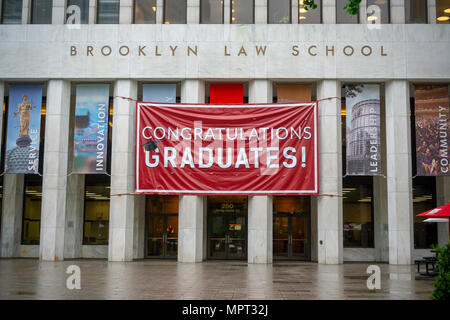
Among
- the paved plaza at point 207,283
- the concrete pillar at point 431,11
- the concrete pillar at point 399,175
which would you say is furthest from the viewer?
the concrete pillar at point 431,11

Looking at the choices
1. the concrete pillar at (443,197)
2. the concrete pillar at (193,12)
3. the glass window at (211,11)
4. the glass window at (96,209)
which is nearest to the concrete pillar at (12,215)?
the glass window at (96,209)

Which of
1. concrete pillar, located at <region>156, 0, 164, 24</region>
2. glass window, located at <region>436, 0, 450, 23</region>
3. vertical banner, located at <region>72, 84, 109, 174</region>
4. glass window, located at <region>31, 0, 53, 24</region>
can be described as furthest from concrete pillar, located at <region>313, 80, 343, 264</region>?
glass window, located at <region>31, 0, 53, 24</region>

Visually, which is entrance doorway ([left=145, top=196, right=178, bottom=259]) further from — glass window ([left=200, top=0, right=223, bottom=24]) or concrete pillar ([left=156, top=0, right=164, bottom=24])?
glass window ([left=200, top=0, right=223, bottom=24])

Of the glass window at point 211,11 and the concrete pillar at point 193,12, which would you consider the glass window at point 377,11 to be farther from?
the concrete pillar at point 193,12

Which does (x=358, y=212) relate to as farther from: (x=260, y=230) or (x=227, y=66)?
(x=227, y=66)

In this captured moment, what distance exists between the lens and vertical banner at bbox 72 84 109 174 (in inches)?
1066

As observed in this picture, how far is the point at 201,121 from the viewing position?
86.9 feet

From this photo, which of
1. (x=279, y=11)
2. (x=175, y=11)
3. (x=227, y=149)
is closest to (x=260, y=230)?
(x=227, y=149)

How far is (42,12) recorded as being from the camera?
28062mm

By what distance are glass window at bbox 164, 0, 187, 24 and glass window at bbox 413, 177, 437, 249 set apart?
16836 mm

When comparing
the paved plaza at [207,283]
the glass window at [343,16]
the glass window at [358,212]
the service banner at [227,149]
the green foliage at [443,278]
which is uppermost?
the glass window at [343,16]

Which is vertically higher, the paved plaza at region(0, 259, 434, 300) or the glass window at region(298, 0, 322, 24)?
the glass window at region(298, 0, 322, 24)

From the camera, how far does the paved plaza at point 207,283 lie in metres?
13.8

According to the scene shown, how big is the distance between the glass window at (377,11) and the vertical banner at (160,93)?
1101cm
